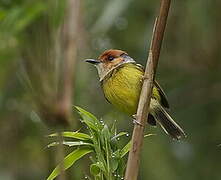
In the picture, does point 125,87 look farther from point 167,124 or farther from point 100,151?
point 100,151

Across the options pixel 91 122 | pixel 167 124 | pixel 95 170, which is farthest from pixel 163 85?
pixel 95 170

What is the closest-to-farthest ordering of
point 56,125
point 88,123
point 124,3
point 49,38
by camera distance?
point 56,125 → point 49,38 → point 88,123 → point 124,3

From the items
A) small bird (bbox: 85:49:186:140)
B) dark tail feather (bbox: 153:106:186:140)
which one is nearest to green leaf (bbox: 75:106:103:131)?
small bird (bbox: 85:49:186:140)

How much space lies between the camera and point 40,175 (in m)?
4.43

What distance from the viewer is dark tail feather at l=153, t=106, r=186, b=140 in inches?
119

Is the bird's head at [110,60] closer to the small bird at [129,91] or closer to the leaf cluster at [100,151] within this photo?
the small bird at [129,91]

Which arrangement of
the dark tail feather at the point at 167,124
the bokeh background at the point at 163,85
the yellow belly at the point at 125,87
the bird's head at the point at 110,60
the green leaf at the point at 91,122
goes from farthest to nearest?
the bokeh background at the point at 163,85, the bird's head at the point at 110,60, the dark tail feather at the point at 167,124, the yellow belly at the point at 125,87, the green leaf at the point at 91,122

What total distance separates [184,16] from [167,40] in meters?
0.21

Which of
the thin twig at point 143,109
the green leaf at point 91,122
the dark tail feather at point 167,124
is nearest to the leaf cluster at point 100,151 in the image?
the green leaf at point 91,122

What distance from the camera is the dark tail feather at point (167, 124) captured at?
3.03 metres

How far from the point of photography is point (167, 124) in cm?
309

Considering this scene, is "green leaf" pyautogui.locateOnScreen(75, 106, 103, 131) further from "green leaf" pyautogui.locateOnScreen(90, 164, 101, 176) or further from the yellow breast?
the yellow breast

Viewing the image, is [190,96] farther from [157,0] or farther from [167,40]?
[157,0]

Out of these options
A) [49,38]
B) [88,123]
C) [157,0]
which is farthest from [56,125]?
[157,0]
